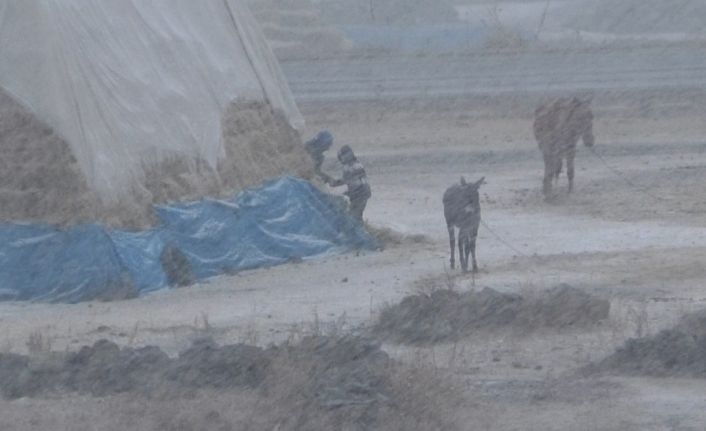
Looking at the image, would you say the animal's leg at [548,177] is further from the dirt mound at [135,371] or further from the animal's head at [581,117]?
the dirt mound at [135,371]

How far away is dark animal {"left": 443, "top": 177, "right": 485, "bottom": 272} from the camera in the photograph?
675 inches

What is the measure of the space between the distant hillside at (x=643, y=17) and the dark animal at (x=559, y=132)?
43523mm

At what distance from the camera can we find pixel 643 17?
71.9m

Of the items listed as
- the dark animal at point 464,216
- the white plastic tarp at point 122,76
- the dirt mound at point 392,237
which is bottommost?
the dirt mound at point 392,237

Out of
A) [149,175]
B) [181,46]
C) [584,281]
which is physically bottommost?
[584,281]

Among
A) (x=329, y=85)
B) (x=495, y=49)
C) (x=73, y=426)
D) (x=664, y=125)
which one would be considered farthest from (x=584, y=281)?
(x=495, y=49)

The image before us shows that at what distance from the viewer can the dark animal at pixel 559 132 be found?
2403cm

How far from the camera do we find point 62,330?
48.2 feet

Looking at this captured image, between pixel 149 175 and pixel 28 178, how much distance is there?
57.9 inches

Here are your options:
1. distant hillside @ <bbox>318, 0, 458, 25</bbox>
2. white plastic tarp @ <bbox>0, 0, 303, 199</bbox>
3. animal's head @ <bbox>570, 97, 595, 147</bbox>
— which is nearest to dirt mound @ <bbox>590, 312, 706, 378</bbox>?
white plastic tarp @ <bbox>0, 0, 303, 199</bbox>

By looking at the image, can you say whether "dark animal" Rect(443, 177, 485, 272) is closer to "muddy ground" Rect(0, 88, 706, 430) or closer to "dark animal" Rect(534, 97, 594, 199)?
"muddy ground" Rect(0, 88, 706, 430)

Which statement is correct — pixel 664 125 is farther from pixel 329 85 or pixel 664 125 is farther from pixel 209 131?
pixel 209 131

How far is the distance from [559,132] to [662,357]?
12921 millimetres

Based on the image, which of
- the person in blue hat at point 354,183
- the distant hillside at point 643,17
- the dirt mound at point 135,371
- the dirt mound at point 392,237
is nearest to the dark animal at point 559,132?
the dirt mound at point 392,237
